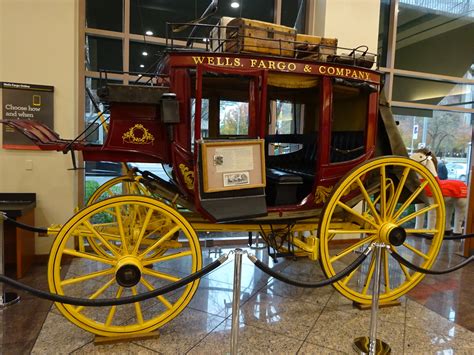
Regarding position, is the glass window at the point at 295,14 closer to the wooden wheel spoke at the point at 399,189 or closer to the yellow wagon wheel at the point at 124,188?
the wooden wheel spoke at the point at 399,189

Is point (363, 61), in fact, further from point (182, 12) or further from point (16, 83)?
point (16, 83)

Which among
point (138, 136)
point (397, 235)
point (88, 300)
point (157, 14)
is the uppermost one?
point (157, 14)

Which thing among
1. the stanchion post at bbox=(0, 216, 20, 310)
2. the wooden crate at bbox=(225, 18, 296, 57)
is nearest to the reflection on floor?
the stanchion post at bbox=(0, 216, 20, 310)

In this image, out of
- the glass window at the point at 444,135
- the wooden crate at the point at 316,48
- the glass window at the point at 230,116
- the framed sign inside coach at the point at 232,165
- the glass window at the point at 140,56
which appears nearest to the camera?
the framed sign inside coach at the point at 232,165

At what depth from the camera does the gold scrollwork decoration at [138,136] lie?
2391mm

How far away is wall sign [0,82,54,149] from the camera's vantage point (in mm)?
3496

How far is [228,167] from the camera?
7.74ft

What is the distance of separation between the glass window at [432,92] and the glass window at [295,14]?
1.71 m

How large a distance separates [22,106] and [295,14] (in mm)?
3610

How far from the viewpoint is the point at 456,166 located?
588 centimetres

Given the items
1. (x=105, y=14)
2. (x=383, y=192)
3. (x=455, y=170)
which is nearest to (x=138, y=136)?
(x=383, y=192)

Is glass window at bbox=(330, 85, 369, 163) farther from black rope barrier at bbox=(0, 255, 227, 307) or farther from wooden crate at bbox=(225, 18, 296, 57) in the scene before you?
black rope barrier at bbox=(0, 255, 227, 307)

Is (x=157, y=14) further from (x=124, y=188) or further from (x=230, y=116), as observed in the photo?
(x=124, y=188)

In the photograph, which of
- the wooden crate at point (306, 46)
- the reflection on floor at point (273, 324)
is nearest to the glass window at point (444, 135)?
the reflection on floor at point (273, 324)
